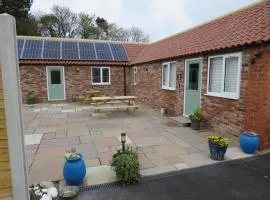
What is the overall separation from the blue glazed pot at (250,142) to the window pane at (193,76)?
10.6ft

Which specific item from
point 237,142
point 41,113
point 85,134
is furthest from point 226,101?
point 41,113

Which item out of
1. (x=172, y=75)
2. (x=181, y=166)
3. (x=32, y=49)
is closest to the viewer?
(x=181, y=166)

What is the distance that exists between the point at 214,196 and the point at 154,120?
545 cm

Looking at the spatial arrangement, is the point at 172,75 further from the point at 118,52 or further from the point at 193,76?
the point at 118,52

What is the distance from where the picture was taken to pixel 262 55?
4.93 m

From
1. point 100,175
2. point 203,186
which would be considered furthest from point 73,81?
point 203,186

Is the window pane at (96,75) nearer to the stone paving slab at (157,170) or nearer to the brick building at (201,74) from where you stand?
the brick building at (201,74)

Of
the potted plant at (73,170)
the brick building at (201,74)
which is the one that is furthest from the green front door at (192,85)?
the potted plant at (73,170)

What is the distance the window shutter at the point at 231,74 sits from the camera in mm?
5809

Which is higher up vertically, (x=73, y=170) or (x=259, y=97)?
(x=259, y=97)

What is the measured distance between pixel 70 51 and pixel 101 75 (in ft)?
8.83

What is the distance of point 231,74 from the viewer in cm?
598

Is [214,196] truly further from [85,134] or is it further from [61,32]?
[61,32]

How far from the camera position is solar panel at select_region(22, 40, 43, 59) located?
1307 cm
